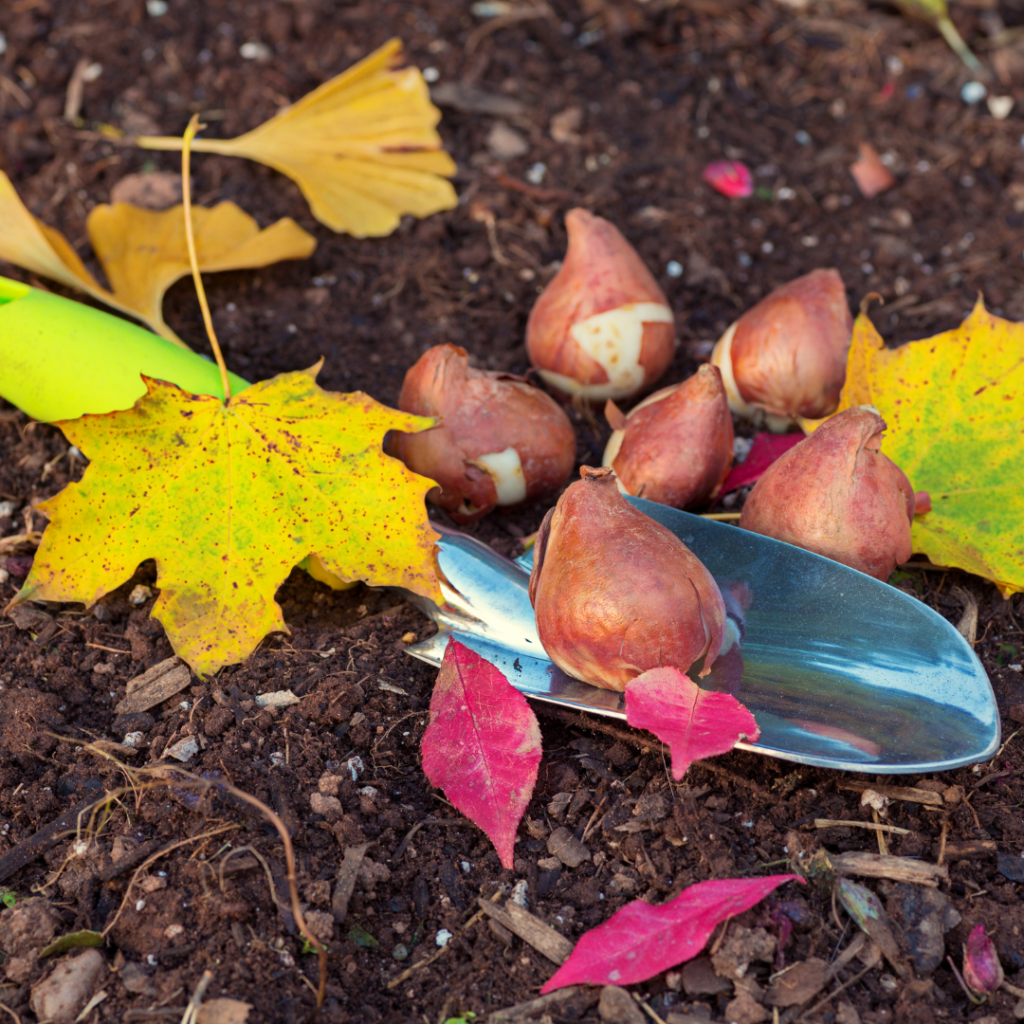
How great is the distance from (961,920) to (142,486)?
2.88ft

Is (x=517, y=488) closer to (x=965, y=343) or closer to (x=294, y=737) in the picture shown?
(x=294, y=737)

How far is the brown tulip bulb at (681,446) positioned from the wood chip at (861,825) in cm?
40

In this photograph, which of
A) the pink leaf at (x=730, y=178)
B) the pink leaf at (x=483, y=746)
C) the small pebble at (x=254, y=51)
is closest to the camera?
Result: the pink leaf at (x=483, y=746)

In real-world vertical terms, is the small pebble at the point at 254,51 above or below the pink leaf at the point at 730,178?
above

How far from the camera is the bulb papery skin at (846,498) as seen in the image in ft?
3.15

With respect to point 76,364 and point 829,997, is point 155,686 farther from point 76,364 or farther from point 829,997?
point 829,997

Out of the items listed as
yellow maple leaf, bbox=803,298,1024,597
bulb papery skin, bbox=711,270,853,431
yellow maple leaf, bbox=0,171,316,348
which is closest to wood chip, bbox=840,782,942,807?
yellow maple leaf, bbox=803,298,1024,597

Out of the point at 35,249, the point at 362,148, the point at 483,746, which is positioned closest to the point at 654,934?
the point at 483,746

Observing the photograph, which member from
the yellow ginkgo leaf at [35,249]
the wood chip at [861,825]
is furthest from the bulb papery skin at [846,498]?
the yellow ginkgo leaf at [35,249]

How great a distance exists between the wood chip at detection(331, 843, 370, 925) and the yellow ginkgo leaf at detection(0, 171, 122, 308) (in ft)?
2.88

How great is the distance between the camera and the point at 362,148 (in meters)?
1.57

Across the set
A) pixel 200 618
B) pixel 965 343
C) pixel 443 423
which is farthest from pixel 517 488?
pixel 965 343

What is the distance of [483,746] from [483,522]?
393mm

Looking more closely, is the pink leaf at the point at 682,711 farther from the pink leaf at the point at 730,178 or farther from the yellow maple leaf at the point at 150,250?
the pink leaf at the point at 730,178
